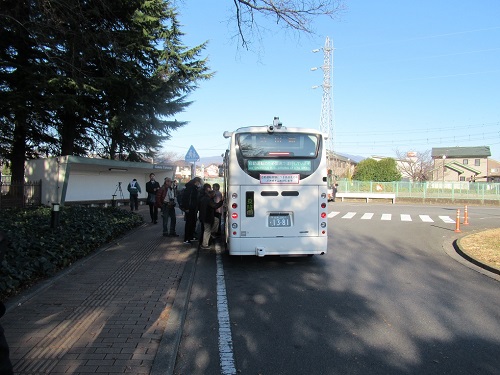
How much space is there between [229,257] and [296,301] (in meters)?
3.82

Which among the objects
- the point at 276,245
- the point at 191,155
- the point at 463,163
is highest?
the point at 463,163

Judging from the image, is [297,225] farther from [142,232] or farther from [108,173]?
[108,173]

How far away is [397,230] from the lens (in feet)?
51.5

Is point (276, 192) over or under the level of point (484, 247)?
over

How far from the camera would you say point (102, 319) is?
194 inches

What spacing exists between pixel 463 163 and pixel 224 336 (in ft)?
289

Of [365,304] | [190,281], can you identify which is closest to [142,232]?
[190,281]

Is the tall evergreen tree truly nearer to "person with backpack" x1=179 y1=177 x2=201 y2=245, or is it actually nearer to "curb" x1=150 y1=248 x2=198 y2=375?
"person with backpack" x1=179 y1=177 x2=201 y2=245

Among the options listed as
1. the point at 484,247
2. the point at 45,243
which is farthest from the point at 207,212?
the point at 484,247

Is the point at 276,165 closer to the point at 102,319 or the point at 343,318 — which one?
the point at 343,318

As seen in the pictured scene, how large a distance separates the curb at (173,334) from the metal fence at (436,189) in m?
35.3

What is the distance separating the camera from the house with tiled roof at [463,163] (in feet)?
247

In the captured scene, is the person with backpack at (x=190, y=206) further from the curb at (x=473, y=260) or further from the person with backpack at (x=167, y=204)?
the curb at (x=473, y=260)

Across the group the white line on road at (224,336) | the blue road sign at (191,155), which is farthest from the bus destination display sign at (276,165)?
the blue road sign at (191,155)
